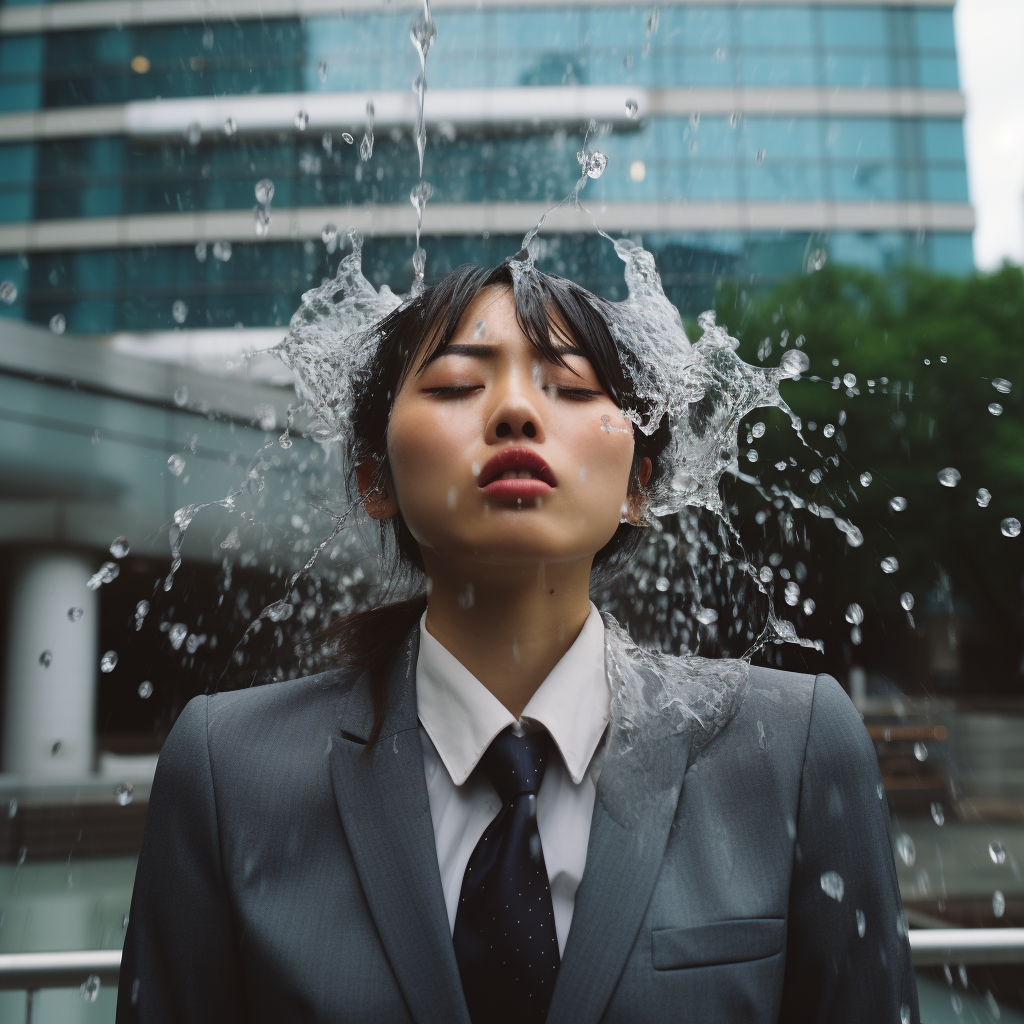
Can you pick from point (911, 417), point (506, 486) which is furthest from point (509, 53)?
point (506, 486)

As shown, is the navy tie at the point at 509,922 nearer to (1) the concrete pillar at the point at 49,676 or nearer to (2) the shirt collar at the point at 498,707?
(2) the shirt collar at the point at 498,707

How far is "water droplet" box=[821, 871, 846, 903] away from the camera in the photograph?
1.47 metres

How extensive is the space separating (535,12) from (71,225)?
992 centimetres

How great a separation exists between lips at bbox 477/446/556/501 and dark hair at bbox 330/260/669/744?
0.22 metres

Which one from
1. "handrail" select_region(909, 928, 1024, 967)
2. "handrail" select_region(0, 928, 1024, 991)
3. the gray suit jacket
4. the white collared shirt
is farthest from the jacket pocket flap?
"handrail" select_region(909, 928, 1024, 967)

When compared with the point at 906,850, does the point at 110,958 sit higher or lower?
higher

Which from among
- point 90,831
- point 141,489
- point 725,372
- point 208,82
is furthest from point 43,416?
point 725,372

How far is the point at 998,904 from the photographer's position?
7.18 metres

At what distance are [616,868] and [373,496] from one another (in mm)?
833

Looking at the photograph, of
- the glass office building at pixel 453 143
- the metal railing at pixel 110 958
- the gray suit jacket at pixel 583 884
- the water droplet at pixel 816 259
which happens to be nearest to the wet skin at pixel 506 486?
the gray suit jacket at pixel 583 884

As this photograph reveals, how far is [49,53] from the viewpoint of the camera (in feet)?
65.7

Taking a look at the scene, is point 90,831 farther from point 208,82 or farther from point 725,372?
point 208,82

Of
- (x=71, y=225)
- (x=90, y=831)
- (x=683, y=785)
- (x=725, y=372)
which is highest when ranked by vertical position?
(x=71, y=225)

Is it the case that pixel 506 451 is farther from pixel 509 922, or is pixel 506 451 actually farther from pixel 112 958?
pixel 112 958
